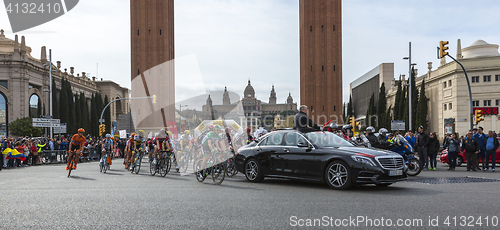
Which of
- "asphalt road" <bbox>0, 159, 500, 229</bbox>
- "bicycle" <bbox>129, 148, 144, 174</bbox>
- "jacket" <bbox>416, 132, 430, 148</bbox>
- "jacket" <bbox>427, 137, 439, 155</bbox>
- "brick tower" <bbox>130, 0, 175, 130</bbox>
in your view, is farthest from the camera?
"brick tower" <bbox>130, 0, 175, 130</bbox>

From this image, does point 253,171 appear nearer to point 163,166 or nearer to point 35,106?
point 163,166

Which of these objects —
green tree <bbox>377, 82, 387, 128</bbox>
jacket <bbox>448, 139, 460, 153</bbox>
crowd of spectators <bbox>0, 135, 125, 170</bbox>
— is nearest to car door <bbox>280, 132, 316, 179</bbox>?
jacket <bbox>448, 139, 460, 153</bbox>

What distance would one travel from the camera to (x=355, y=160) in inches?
356

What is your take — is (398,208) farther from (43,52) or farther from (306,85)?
(43,52)

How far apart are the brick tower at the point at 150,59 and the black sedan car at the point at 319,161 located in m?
47.9

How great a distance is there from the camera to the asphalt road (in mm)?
5801

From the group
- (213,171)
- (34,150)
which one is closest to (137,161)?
(213,171)

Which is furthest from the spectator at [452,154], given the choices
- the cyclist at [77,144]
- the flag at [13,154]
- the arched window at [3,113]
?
the arched window at [3,113]

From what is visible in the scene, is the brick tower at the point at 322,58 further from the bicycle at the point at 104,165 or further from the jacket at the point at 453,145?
the bicycle at the point at 104,165

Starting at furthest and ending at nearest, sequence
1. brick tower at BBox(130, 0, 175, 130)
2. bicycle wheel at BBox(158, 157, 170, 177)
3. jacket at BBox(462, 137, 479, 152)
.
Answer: brick tower at BBox(130, 0, 175, 130)
jacket at BBox(462, 137, 479, 152)
bicycle wheel at BBox(158, 157, 170, 177)

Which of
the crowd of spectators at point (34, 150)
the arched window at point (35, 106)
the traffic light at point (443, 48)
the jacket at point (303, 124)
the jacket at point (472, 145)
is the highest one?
the traffic light at point (443, 48)

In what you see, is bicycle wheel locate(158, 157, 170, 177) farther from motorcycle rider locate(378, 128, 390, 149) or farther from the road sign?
the road sign

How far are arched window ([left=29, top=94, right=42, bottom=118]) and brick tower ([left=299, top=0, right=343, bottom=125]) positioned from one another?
3563cm

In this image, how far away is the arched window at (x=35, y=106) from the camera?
5238 centimetres
